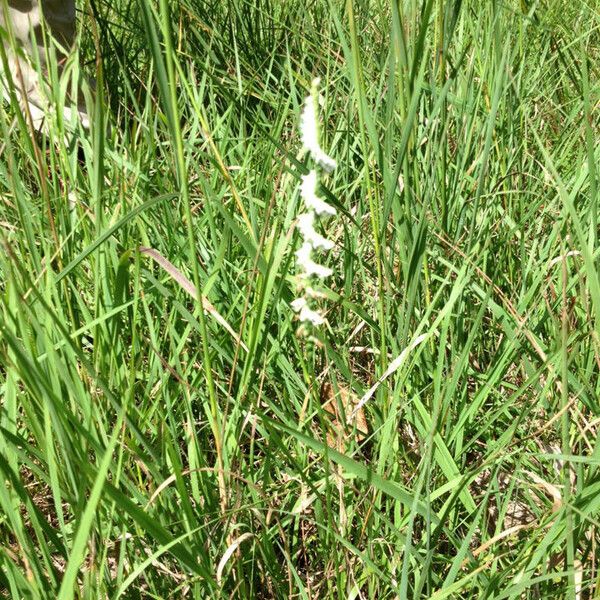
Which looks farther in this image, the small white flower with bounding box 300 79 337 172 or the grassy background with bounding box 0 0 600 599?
the grassy background with bounding box 0 0 600 599


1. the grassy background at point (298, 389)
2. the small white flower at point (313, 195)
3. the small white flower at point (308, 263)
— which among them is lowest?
the grassy background at point (298, 389)

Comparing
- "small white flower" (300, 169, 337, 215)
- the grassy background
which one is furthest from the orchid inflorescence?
the grassy background

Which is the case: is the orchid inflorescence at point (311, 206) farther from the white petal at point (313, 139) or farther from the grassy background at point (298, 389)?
the grassy background at point (298, 389)

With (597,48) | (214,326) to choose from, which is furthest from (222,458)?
(597,48)

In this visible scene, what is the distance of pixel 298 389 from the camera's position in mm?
1147

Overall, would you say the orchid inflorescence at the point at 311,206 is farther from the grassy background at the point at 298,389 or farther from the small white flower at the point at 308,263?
the grassy background at the point at 298,389

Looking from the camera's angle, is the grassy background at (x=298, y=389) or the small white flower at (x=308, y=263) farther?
the grassy background at (x=298, y=389)

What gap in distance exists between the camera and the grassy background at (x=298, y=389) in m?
0.78

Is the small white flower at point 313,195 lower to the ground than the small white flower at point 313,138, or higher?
lower

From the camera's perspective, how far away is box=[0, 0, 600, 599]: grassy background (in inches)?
30.9

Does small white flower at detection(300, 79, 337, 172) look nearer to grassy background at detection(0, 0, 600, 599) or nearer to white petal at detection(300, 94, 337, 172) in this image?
white petal at detection(300, 94, 337, 172)

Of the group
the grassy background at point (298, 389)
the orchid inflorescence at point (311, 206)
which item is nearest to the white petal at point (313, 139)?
the orchid inflorescence at point (311, 206)

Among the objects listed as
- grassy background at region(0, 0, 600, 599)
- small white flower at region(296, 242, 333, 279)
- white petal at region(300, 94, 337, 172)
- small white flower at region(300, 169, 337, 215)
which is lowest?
grassy background at region(0, 0, 600, 599)

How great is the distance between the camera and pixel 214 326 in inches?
45.9
